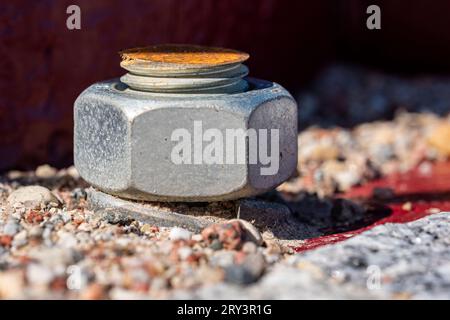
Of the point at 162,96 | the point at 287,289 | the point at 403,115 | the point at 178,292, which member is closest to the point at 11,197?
the point at 162,96

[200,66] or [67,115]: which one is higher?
[200,66]

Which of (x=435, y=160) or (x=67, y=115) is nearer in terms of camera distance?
(x=67, y=115)

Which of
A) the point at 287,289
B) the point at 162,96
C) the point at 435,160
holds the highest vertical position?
the point at 162,96

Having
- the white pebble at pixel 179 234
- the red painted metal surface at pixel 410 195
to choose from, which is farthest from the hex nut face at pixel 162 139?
the red painted metal surface at pixel 410 195

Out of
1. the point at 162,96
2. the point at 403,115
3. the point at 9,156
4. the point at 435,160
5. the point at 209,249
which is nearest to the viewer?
the point at 209,249

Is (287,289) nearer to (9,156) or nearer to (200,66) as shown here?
(200,66)

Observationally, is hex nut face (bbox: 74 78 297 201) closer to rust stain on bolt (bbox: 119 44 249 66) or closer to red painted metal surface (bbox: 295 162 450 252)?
rust stain on bolt (bbox: 119 44 249 66)
